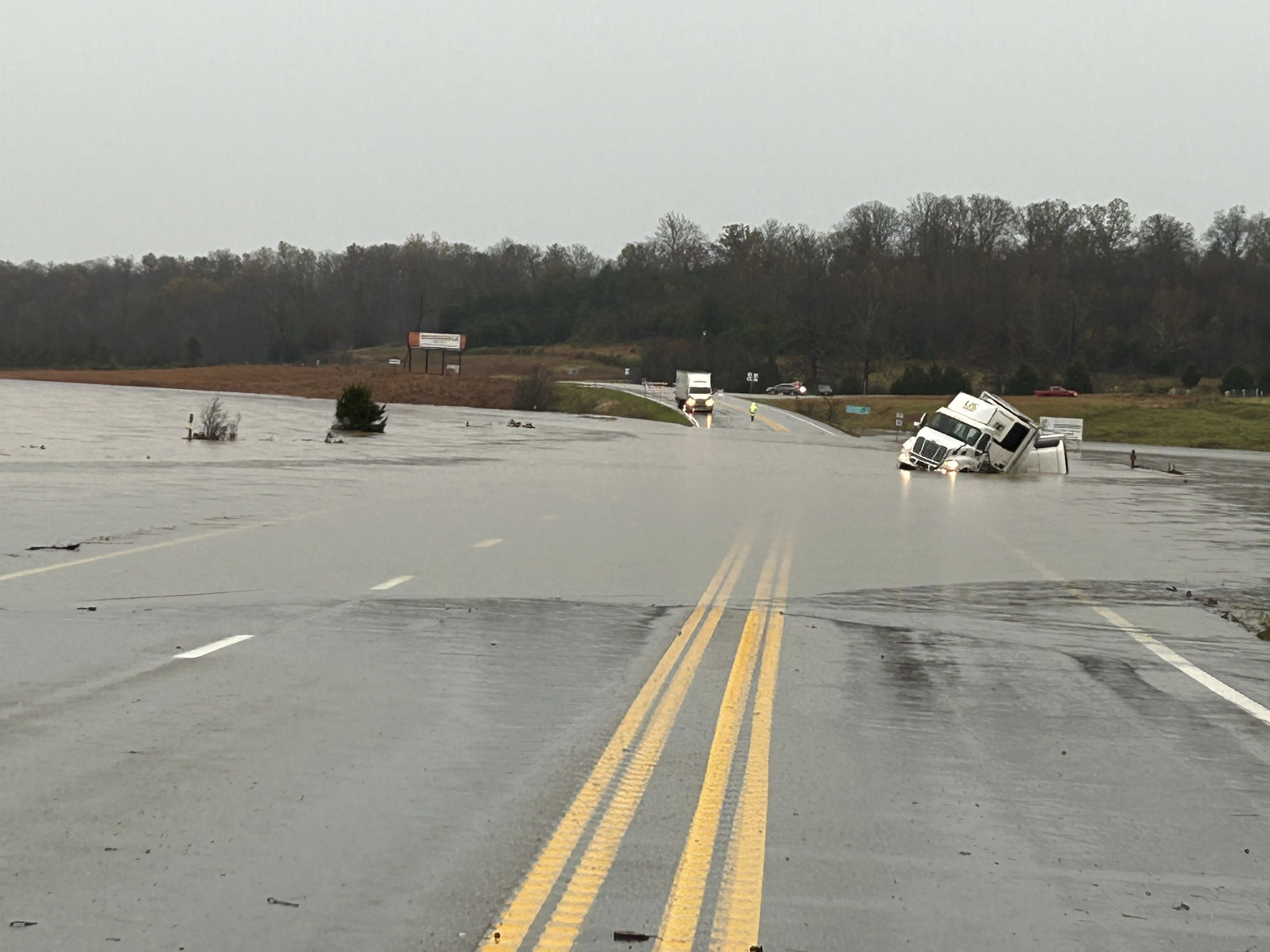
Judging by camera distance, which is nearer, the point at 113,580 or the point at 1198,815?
the point at 1198,815

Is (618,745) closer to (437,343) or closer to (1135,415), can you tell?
(1135,415)

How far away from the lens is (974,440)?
50.2 m

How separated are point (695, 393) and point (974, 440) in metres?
60.7

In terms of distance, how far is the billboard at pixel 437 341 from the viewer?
155 meters

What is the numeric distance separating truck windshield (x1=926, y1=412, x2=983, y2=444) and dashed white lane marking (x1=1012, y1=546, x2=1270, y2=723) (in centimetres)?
3204

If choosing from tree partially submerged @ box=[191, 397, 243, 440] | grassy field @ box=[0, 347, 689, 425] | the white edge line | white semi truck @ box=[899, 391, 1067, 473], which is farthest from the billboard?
white semi truck @ box=[899, 391, 1067, 473]

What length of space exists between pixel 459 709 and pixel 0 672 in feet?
10.4

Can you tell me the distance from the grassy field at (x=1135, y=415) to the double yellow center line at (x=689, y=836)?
87413 mm

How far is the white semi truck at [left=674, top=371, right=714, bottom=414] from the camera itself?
109 metres

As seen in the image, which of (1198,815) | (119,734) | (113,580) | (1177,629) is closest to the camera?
(1198,815)

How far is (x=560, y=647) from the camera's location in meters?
11.9

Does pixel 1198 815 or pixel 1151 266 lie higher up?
pixel 1151 266

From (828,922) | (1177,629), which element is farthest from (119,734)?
(1177,629)

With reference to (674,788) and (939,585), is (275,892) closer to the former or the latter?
(674,788)
